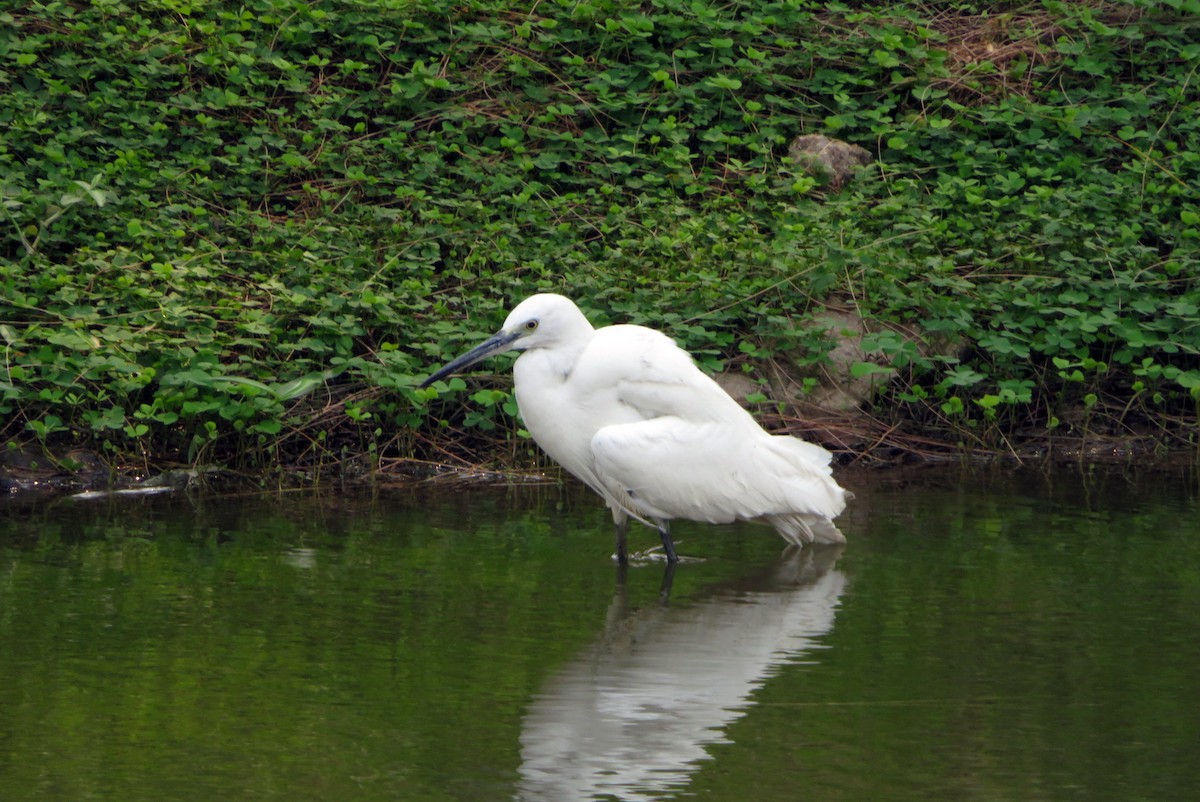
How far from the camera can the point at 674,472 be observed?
5750 millimetres

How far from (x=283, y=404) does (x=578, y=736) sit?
338 cm

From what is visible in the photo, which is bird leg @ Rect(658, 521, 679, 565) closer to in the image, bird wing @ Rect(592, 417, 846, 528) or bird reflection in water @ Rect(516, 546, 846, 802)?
bird wing @ Rect(592, 417, 846, 528)

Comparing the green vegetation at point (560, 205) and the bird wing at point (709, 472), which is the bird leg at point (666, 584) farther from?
the green vegetation at point (560, 205)

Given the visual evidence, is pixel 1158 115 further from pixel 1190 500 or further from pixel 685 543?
pixel 685 543

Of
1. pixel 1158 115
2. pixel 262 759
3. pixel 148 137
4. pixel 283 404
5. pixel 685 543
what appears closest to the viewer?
pixel 262 759

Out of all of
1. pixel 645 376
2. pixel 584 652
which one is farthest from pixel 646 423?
pixel 584 652

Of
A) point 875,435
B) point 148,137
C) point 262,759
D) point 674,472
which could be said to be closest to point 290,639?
point 262,759

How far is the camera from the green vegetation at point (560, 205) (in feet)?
24.2

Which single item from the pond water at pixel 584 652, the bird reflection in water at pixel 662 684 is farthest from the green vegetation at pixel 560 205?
the bird reflection in water at pixel 662 684

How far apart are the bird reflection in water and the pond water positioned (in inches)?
0.5

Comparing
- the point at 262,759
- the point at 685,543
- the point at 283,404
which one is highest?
the point at 283,404

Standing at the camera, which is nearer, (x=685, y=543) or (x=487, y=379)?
(x=685, y=543)

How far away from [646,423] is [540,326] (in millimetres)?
495

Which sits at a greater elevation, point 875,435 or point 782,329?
point 782,329
